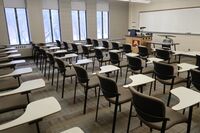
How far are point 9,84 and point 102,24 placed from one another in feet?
25.5

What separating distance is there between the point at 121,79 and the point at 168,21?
5328mm

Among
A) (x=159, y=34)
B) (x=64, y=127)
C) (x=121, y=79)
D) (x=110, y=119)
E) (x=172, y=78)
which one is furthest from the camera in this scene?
(x=159, y=34)

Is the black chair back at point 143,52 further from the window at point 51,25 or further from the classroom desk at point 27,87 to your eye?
the window at point 51,25

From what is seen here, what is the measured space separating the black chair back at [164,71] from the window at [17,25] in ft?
21.7

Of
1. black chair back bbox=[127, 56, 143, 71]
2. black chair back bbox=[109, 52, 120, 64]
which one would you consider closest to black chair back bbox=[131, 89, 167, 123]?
black chair back bbox=[127, 56, 143, 71]

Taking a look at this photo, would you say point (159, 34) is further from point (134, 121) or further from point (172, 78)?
point (134, 121)

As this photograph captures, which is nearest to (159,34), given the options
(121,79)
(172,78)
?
(121,79)

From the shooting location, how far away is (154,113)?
5.46 ft

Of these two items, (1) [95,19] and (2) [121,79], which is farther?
(1) [95,19]

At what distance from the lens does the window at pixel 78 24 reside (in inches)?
353

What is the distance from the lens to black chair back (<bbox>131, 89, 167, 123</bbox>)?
1.60m

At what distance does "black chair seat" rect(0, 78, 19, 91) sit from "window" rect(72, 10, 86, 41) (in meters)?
6.14

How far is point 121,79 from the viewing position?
474 cm

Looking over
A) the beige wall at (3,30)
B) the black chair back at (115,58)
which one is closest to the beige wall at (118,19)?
the beige wall at (3,30)
